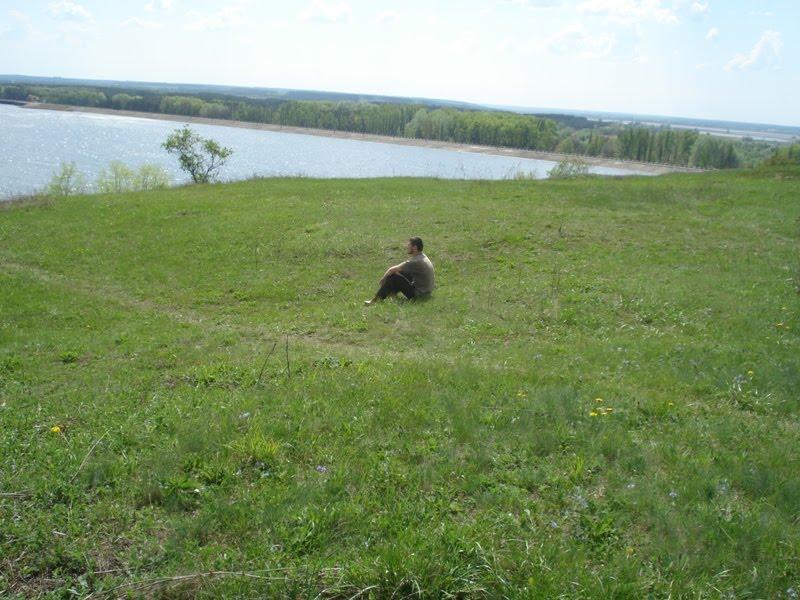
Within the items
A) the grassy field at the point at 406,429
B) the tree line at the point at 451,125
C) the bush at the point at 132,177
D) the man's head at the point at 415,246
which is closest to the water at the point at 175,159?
the bush at the point at 132,177

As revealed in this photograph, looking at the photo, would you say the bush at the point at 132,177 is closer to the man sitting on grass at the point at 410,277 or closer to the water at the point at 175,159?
the water at the point at 175,159

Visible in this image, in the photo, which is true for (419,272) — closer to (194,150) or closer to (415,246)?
(415,246)

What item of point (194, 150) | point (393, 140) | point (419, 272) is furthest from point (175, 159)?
point (419, 272)

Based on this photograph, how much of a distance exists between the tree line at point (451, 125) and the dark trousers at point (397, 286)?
11132 cm

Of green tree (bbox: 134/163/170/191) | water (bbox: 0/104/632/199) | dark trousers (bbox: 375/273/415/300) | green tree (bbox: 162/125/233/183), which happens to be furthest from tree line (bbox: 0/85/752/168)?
dark trousers (bbox: 375/273/415/300)

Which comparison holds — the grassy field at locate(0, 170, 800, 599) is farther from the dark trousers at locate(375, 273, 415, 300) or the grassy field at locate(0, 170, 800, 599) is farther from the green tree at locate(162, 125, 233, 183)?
the green tree at locate(162, 125, 233, 183)

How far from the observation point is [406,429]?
6340 millimetres

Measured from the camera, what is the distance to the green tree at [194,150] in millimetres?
55922

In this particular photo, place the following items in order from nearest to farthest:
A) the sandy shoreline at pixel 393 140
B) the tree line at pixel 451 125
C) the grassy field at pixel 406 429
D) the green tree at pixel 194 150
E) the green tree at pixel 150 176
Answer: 1. the grassy field at pixel 406 429
2. the green tree at pixel 194 150
3. the green tree at pixel 150 176
4. the sandy shoreline at pixel 393 140
5. the tree line at pixel 451 125

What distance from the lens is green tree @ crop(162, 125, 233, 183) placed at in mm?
55922

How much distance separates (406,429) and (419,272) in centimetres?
813

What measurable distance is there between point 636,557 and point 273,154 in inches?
3794

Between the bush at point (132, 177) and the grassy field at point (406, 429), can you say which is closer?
the grassy field at point (406, 429)

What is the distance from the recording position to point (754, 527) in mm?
4648
